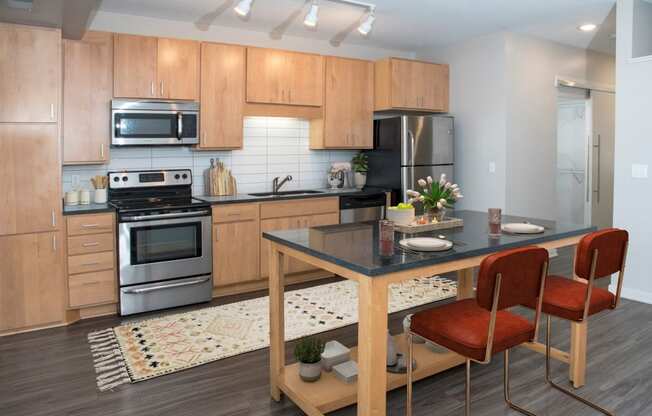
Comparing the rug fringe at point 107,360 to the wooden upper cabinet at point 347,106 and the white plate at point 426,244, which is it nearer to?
the white plate at point 426,244

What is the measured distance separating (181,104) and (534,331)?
3.55 metres

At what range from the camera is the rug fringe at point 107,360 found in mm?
2906

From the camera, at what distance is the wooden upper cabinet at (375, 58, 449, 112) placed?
5605 millimetres

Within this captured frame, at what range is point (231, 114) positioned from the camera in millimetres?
4797

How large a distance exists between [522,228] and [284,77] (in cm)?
307

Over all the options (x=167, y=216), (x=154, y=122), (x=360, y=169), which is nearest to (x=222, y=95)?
(x=154, y=122)

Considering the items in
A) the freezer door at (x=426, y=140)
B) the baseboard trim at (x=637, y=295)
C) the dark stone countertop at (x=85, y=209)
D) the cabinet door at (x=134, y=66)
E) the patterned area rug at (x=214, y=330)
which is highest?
the cabinet door at (x=134, y=66)

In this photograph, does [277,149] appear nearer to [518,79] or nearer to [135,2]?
[135,2]

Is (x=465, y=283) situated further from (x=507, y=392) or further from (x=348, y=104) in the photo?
(x=348, y=104)

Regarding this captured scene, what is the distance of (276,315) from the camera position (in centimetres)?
265

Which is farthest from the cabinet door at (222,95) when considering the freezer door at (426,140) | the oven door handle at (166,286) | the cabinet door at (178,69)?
the freezer door at (426,140)

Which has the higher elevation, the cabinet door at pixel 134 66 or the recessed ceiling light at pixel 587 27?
the recessed ceiling light at pixel 587 27

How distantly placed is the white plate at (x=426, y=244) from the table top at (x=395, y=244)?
0.12 feet

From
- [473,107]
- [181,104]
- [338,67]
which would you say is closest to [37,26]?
[181,104]
